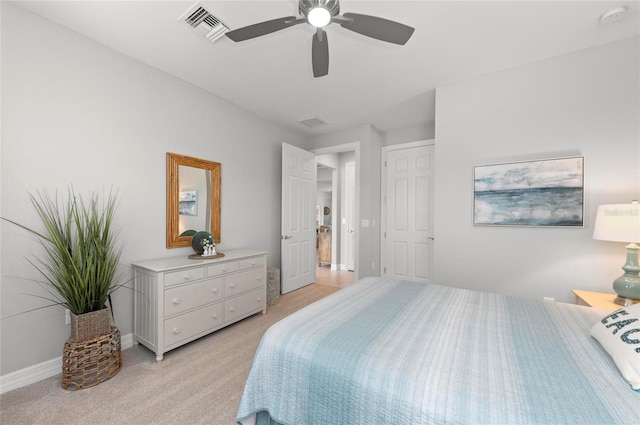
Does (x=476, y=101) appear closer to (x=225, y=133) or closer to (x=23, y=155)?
(x=225, y=133)

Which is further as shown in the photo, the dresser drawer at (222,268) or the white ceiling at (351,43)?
the dresser drawer at (222,268)

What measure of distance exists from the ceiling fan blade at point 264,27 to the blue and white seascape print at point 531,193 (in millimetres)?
2215

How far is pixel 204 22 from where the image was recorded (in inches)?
74.1

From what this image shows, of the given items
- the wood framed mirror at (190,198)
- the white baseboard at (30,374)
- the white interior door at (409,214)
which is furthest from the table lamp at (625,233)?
the white baseboard at (30,374)

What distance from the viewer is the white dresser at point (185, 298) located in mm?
2082

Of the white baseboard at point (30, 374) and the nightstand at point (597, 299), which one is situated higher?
the nightstand at point (597, 299)

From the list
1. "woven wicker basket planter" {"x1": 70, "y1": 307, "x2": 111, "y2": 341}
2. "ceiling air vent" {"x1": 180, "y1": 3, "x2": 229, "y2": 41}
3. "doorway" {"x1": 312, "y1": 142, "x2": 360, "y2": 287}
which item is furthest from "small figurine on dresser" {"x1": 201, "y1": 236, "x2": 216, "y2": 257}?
"doorway" {"x1": 312, "y1": 142, "x2": 360, "y2": 287}

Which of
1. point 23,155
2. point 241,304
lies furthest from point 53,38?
point 241,304

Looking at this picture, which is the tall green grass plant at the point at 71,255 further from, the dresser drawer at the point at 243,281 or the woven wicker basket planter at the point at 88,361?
the dresser drawer at the point at 243,281

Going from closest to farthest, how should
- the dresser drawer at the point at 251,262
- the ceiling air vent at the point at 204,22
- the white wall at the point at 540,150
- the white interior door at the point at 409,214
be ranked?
the ceiling air vent at the point at 204,22, the white wall at the point at 540,150, the dresser drawer at the point at 251,262, the white interior door at the point at 409,214

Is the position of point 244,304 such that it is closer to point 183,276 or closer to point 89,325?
point 183,276

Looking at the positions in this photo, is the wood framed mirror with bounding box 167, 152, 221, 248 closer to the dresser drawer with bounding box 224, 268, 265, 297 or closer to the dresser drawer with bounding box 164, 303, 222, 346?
the dresser drawer with bounding box 224, 268, 265, 297

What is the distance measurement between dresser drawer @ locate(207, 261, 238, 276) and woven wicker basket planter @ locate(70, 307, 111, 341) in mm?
793

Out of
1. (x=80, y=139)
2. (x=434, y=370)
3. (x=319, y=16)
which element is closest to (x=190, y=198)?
(x=80, y=139)
